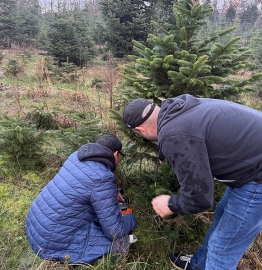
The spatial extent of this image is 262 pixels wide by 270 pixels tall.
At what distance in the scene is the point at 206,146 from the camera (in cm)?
151

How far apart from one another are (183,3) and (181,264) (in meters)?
→ 2.90

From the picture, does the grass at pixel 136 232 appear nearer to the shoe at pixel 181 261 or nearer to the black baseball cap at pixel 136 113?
the shoe at pixel 181 261

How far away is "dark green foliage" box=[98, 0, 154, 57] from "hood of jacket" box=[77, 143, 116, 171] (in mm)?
13397

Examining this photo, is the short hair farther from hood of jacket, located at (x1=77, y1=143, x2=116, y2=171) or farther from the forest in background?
the forest in background

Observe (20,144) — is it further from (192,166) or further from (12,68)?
(12,68)

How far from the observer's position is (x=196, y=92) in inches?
110

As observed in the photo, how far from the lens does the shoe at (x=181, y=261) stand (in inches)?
96.4

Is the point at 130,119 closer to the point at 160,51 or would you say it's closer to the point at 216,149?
the point at 216,149

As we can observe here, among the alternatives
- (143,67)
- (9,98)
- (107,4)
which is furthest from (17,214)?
(107,4)

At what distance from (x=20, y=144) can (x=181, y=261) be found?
2824 mm

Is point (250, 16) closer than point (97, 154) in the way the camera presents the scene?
No

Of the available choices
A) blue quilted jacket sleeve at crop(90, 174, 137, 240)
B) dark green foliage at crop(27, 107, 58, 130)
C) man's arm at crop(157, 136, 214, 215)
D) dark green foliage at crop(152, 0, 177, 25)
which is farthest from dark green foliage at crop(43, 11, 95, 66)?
man's arm at crop(157, 136, 214, 215)

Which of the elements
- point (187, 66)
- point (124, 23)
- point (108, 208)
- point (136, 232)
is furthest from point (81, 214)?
point (124, 23)

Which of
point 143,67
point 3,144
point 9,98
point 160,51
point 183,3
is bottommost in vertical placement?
point 9,98
